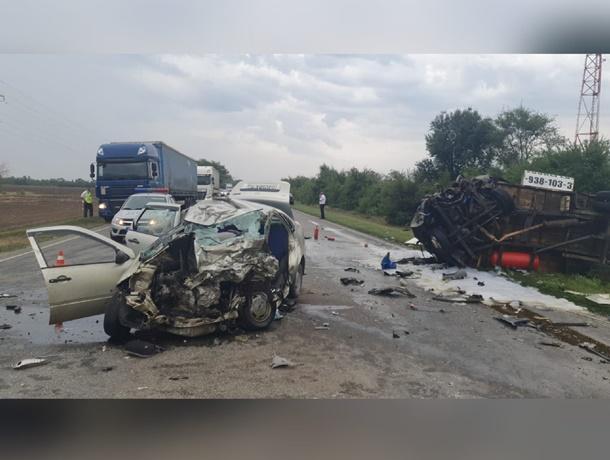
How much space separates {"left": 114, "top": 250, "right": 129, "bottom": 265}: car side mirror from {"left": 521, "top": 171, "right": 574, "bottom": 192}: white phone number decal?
9092 millimetres

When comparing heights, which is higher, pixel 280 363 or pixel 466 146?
pixel 466 146

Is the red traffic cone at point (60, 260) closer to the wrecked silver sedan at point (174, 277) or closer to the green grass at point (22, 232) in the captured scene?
the wrecked silver sedan at point (174, 277)

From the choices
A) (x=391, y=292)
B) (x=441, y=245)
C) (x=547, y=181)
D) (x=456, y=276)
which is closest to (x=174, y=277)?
(x=391, y=292)

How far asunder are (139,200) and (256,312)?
16.8ft

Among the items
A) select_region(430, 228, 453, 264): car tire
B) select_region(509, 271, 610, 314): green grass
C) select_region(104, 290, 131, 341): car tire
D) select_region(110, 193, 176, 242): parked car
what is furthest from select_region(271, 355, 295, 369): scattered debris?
select_region(430, 228, 453, 264): car tire

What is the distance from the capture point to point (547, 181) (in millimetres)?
11781

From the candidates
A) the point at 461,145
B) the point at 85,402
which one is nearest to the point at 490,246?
the point at 461,145

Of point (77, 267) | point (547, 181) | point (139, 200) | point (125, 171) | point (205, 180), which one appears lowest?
point (77, 267)

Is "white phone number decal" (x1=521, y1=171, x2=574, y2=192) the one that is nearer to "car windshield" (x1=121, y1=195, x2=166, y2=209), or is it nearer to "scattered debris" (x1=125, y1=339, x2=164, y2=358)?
"car windshield" (x1=121, y1=195, x2=166, y2=209)

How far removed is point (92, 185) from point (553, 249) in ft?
33.8

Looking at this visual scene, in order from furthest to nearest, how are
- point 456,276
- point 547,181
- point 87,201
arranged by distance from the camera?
point 547,181
point 456,276
point 87,201

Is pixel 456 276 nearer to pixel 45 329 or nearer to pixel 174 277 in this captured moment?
pixel 174 277

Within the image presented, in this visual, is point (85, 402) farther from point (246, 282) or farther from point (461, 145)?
point (461, 145)

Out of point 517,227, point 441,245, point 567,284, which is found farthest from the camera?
point 441,245
